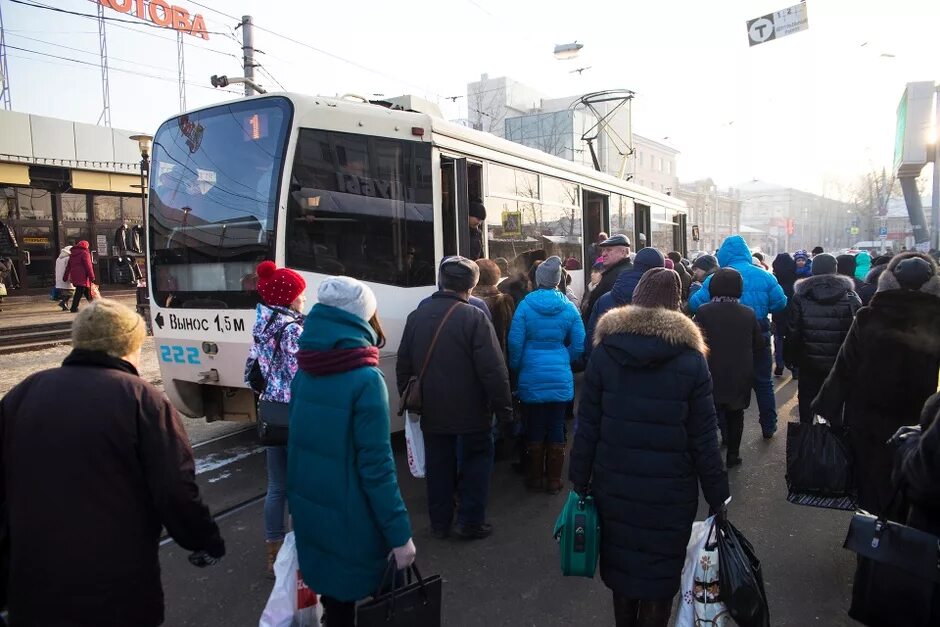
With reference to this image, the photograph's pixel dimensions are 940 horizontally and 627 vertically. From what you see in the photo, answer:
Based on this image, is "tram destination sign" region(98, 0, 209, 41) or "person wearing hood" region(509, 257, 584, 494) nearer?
"person wearing hood" region(509, 257, 584, 494)

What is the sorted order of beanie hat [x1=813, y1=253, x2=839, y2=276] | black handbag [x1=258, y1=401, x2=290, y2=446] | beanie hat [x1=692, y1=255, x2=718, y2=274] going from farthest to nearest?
1. beanie hat [x1=692, y1=255, x2=718, y2=274]
2. beanie hat [x1=813, y1=253, x2=839, y2=276]
3. black handbag [x1=258, y1=401, x2=290, y2=446]

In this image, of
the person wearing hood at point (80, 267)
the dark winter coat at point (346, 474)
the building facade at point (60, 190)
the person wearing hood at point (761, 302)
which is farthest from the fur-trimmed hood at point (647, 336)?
the building facade at point (60, 190)

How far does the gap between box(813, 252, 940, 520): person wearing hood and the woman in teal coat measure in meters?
2.81

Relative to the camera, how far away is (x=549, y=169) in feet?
27.4

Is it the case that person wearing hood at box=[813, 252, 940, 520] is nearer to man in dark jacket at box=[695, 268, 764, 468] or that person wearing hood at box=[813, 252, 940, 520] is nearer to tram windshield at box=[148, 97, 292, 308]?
man in dark jacket at box=[695, 268, 764, 468]

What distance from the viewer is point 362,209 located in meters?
5.25

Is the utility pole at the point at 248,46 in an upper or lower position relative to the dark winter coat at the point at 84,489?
upper

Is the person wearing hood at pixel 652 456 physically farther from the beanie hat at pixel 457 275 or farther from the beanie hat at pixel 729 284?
the beanie hat at pixel 729 284

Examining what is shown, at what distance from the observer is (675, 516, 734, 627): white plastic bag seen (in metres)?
2.51

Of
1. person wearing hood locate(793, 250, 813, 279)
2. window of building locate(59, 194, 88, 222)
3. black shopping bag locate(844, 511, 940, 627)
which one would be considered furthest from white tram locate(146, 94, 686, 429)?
window of building locate(59, 194, 88, 222)

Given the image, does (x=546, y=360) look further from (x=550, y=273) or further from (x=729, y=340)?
(x=729, y=340)

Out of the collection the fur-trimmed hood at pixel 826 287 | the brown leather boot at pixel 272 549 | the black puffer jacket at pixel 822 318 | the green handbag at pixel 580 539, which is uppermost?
the fur-trimmed hood at pixel 826 287

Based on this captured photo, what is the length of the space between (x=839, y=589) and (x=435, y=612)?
2.54 m

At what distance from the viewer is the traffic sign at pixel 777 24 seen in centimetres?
994
